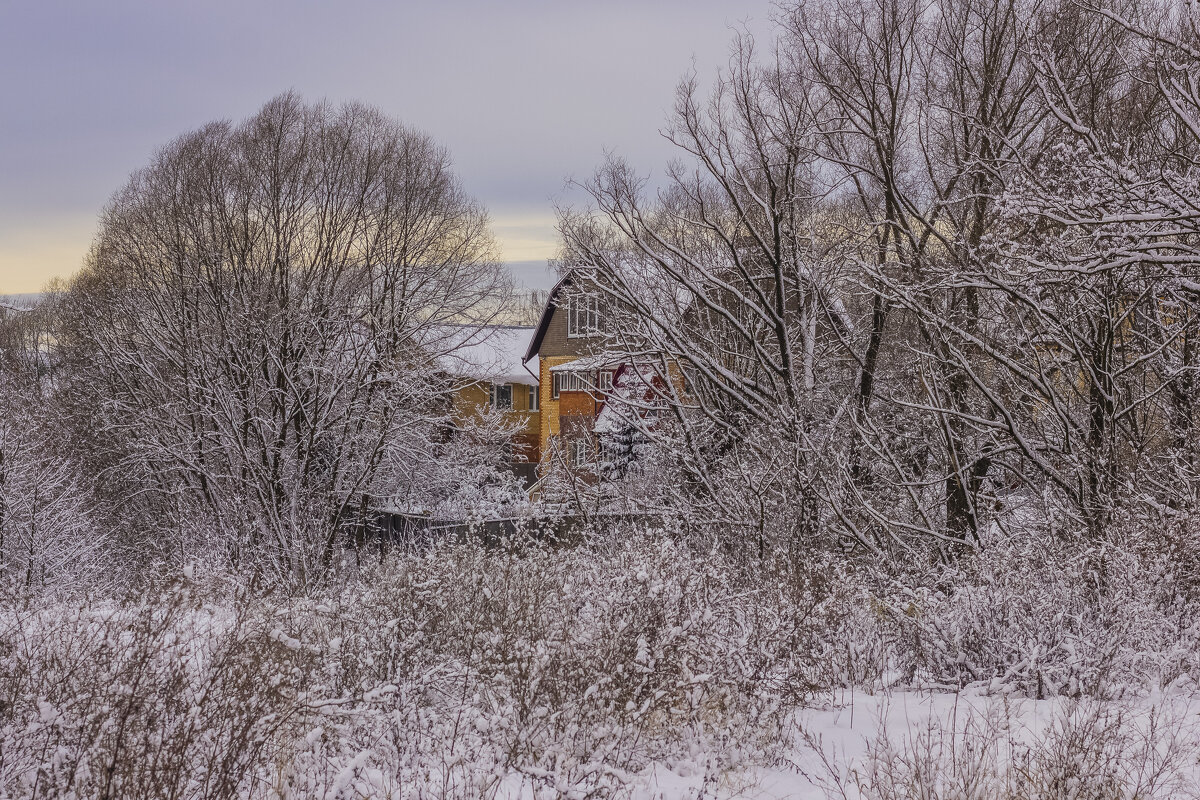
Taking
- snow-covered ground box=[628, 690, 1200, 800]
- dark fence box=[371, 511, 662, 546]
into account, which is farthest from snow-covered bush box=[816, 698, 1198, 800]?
dark fence box=[371, 511, 662, 546]

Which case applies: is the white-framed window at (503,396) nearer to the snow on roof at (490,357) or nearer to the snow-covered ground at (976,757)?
the snow on roof at (490,357)

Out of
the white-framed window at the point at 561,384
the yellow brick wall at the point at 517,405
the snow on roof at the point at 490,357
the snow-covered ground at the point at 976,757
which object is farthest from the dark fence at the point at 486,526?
the white-framed window at the point at 561,384

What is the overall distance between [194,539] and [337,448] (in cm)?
340

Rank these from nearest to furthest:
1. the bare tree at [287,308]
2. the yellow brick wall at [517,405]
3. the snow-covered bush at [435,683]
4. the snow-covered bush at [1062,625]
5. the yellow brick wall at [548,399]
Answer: the snow-covered bush at [435,683], the snow-covered bush at [1062,625], the bare tree at [287,308], the yellow brick wall at [548,399], the yellow brick wall at [517,405]

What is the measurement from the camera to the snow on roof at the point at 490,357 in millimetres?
24148

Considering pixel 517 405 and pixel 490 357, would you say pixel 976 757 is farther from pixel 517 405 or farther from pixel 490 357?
pixel 517 405

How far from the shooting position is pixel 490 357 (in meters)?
35.9

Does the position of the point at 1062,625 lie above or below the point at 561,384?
below

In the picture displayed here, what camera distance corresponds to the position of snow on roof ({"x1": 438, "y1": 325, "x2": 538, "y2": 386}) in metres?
24.1

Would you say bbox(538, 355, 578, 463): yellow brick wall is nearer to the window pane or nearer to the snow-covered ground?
the window pane

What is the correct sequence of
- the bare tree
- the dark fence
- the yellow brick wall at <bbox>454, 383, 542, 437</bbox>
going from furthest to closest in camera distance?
the yellow brick wall at <bbox>454, 383, 542, 437</bbox> < the bare tree < the dark fence

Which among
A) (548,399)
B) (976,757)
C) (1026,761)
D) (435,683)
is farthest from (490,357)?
(1026,761)

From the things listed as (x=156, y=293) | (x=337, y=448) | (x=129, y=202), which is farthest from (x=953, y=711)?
(x=129, y=202)

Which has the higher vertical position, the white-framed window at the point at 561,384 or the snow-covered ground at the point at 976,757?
the white-framed window at the point at 561,384
